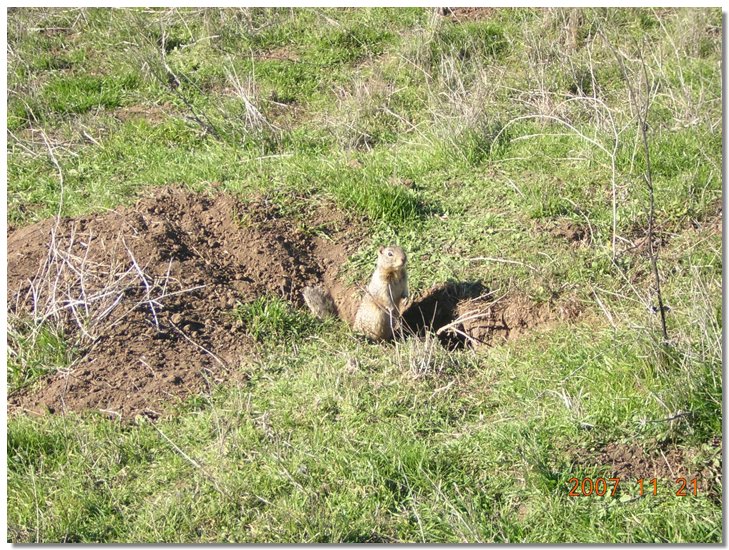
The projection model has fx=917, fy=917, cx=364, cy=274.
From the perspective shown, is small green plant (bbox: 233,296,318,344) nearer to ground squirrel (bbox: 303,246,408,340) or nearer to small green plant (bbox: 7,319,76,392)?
ground squirrel (bbox: 303,246,408,340)

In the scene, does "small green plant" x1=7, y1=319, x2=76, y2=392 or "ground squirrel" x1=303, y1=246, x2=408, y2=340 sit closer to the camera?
"small green plant" x1=7, y1=319, x2=76, y2=392

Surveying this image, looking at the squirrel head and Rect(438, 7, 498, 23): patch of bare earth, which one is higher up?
Rect(438, 7, 498, 23): patch of bare earth

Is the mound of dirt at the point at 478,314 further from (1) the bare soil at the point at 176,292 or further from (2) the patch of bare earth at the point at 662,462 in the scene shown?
(2) the patch of bare earth at the point at 662,462

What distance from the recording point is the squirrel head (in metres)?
5.45

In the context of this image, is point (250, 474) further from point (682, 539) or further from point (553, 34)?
point (553, 34)

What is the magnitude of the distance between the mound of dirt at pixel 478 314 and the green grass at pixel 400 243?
3.1 inches

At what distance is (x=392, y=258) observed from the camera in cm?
546

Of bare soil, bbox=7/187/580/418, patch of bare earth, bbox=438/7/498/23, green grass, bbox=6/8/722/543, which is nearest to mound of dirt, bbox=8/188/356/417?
bare soil, bbox=7/187/580/418

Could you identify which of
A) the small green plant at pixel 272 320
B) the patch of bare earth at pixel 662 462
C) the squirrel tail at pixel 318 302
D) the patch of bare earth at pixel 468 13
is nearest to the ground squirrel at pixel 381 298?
the squirrel tail at pixel 318 302

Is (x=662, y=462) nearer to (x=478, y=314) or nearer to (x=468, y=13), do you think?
(x=478, y=314)

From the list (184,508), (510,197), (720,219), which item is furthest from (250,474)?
(720,219)

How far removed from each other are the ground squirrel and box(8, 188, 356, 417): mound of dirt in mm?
195

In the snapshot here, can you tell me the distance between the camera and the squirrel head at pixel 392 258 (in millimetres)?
5453

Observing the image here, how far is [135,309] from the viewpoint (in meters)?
5.25
